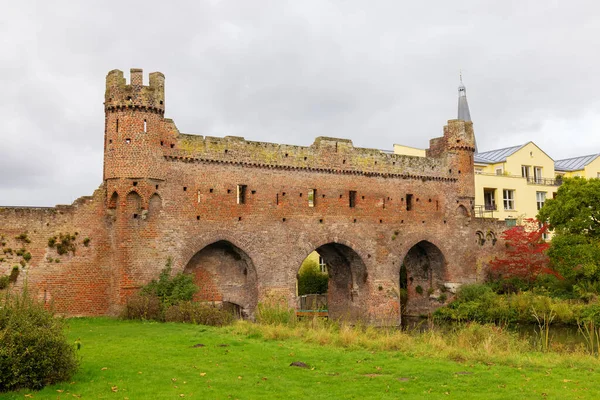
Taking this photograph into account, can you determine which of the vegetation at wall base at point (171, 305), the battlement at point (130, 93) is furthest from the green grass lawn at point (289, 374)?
the battlement at point (130, 93)

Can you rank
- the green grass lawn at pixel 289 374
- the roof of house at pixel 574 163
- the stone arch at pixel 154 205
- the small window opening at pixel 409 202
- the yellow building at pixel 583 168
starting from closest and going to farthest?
the green grass lawn at pixel 289 374 → the stone arch at pixel 154 205 → the small window opening at pixel 409 202 → the yellow building at pixel 583 168 → the roof of house at pixel 574 163

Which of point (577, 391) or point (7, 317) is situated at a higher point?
point (7, 317)

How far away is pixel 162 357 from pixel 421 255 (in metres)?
23.8

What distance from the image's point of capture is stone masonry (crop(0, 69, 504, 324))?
84.2 ft

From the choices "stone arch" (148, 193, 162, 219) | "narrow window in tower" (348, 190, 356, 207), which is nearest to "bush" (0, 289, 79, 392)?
"stone arch" (148, 193, 162, 219)

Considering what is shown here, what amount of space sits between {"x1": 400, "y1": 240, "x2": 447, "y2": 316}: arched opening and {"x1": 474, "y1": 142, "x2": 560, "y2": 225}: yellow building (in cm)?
958

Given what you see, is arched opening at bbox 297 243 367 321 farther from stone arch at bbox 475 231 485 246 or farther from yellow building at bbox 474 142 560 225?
yellow building at bbox 474 142 560 225

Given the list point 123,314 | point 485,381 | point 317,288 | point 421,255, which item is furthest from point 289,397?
point 317,288

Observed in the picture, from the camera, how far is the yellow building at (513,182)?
46500 mm

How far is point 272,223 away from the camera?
29.8 metres

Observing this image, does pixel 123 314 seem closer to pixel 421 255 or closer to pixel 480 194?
pixel 421 255

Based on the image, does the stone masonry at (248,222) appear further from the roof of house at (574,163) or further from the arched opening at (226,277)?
the roof of house at (574,163)

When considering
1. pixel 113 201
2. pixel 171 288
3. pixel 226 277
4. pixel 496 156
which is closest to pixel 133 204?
pixel 113 201

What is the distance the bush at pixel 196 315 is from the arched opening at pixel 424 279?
15.9 meters
